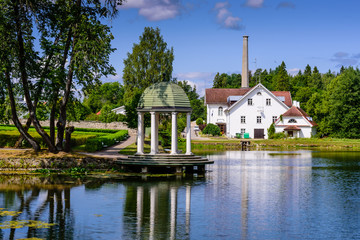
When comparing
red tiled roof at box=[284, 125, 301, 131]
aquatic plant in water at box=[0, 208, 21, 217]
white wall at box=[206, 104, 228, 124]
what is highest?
white wall at box=[206, 104, 228, 124]

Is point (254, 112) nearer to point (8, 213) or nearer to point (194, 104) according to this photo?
point (194, 104)

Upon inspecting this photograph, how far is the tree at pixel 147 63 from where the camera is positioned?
72562 mm

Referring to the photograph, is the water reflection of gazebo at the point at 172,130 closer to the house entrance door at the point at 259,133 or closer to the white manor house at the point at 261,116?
the white manor house at the point at 261,116

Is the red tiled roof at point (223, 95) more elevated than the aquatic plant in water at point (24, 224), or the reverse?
the red tiled roof at point (223, 95)

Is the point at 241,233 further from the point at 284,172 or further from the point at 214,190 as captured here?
the point at 284,172

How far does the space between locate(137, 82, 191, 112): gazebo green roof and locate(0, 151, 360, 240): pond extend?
5.02 meters

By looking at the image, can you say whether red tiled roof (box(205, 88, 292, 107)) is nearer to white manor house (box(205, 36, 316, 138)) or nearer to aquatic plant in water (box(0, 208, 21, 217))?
white manor house (box(205, 36, 316, 138))

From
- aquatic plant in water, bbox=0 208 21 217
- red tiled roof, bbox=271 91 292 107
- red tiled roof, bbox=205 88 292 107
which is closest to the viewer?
aquatic plant in water, bbox=0 208 21 217

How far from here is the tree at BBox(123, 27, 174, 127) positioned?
72562mm

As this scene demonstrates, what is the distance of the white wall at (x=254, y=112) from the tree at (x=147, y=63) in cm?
2066

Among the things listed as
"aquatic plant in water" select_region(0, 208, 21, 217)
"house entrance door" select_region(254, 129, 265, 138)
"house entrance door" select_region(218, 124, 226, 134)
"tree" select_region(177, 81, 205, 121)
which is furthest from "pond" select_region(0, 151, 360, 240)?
"tree" select_region(177, 81, 205, 121)

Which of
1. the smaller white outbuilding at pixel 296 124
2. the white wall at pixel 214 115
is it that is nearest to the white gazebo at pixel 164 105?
the smaller white outbuilding at pixel 296 124

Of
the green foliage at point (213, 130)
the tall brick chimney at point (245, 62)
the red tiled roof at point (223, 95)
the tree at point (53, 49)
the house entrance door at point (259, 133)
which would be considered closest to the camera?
the tree at point (53, 49)

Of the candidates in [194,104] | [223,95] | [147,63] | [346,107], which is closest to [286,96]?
[223,95]
